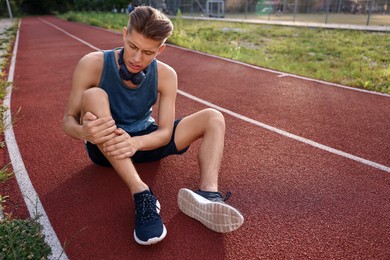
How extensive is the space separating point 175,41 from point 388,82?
691 cm

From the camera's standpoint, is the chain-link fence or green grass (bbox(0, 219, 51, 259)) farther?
the chain-link fence

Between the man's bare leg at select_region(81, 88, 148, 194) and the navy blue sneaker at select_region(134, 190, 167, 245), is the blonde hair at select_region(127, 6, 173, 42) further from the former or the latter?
the navy blue sneaker at select_region(134, 190, 167, 245)

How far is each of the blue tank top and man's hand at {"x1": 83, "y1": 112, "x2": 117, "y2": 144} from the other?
1.42 feet

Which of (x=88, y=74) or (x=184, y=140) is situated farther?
(x=184, y=140)

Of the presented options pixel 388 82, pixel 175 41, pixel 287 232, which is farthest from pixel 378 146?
pixel 175 41

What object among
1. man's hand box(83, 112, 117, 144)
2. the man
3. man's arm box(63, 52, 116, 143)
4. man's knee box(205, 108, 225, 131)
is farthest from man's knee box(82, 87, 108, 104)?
man's knee box(205, 108, 225, 131)

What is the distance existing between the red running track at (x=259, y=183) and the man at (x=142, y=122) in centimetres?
20

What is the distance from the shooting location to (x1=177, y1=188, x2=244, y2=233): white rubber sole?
2104mm

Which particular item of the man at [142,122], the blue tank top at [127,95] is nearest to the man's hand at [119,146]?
the man at [142,122]

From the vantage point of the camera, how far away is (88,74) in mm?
2506

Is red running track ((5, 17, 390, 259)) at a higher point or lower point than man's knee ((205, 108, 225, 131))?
lower

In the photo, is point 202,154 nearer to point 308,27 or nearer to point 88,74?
point 88,74

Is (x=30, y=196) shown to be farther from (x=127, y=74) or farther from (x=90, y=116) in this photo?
(x=127, y=74)

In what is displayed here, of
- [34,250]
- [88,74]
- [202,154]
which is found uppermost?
[88,74]
